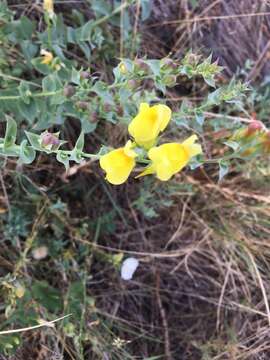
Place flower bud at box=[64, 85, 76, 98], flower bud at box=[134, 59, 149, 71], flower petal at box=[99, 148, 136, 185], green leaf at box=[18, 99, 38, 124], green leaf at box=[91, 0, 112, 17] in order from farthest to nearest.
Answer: green leaf at box=[91, 0, 112, 17], green leaf at box=[18, 99, 38, 124], flower bud at box=[64, 85, 76, 98], flower bud at box=[134, 59, 149, 71], flower petal at box=[99, 148, 136, 185]

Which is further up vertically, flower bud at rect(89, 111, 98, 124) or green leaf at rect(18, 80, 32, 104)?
green leaf at rect(18, 80, 32, 104)

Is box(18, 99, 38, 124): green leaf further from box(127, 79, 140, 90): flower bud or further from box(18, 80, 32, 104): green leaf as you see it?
box(127, 79, 140, 90): flower bud

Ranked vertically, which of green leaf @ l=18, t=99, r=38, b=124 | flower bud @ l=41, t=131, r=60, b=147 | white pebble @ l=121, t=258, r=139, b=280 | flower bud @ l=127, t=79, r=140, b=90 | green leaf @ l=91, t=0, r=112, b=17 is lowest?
white pebble @ l=121, t=258, r=139, b=280

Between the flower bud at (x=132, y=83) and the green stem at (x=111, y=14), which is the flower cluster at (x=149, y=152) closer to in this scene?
the flower bud at (x=132, y=83)

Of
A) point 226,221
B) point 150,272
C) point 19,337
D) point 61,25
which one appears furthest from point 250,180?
point 19,337

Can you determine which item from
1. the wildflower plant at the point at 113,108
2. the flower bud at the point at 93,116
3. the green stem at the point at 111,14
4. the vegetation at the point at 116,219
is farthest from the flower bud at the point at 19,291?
the green stem at the point at 111,14

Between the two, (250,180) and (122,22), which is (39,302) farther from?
(122,22)

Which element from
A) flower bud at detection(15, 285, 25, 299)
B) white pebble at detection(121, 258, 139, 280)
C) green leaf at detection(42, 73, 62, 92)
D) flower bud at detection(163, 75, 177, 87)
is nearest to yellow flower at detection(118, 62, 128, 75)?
flower bud at detection(163, 75, 177, 87)
